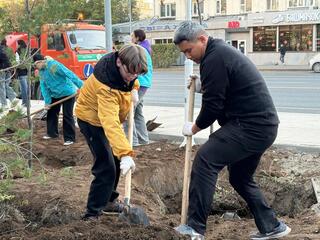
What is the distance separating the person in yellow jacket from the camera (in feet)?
14.1

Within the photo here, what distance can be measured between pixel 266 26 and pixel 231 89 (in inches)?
1630

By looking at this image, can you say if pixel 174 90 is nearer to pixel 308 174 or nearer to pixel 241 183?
pixel 308 174

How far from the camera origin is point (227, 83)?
4.01 meters

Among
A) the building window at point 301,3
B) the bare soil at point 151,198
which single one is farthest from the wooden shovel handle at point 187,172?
the building window at point 301,3

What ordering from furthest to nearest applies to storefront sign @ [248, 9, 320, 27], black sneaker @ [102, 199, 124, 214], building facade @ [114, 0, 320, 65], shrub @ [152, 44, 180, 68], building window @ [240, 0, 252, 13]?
1. building window @ [240, 0, 252, 13]
2. shrub @ [152, 44, 180, 68]
3. building facade @ [114, 0, 320, 65]
4. storefront sign @ [248, 9, 320, 27]
5. black sneaker @ [102, 199, 124, 214]

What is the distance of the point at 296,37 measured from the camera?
42.6m

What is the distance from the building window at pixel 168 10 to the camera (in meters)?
52.5

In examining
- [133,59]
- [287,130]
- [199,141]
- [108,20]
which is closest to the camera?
[133,59]

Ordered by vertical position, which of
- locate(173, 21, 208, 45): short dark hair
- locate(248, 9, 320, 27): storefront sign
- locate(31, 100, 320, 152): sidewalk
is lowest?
locate(31, 100, 320, 152): sidewalk

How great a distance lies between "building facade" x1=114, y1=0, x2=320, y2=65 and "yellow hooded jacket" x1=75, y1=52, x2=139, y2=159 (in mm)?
35873

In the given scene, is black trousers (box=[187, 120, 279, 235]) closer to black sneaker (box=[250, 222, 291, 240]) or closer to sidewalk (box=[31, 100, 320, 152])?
black sneaker (box=[250, 222, 291, 240])

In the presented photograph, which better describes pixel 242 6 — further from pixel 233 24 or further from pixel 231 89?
pixel 231 89

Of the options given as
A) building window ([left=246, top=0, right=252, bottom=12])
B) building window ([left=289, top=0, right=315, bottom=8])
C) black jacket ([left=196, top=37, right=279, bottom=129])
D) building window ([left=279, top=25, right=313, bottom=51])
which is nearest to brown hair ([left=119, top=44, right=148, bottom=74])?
black jacket ([left=196, top=37, right=279, bottom=129])

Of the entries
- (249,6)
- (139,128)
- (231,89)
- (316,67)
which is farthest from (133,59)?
(249,6)
